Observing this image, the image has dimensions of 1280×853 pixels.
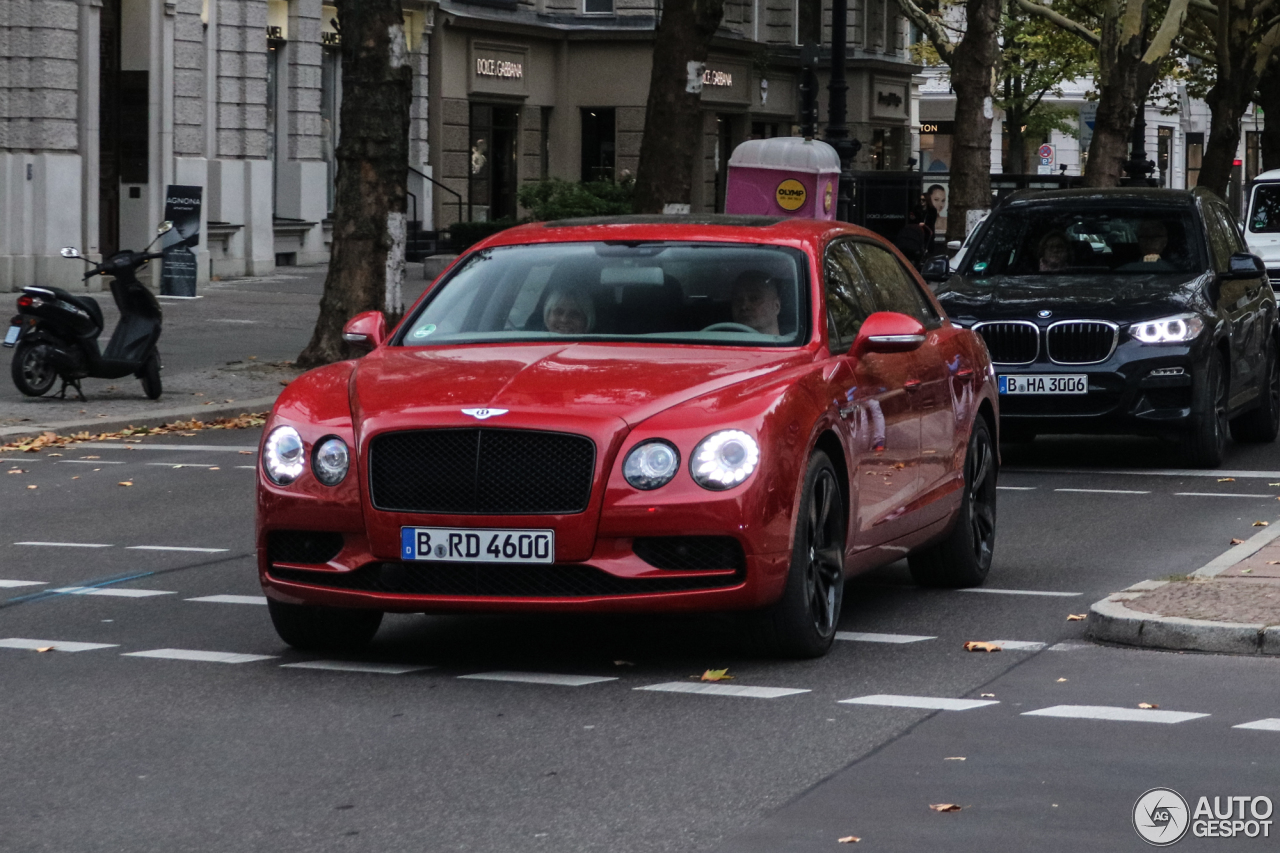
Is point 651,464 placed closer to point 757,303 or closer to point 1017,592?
point 757,303

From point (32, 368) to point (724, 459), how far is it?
11.7 m

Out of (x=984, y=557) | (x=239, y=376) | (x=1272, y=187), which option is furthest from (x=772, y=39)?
(x=984, y=557)

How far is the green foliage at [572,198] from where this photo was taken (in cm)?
3847

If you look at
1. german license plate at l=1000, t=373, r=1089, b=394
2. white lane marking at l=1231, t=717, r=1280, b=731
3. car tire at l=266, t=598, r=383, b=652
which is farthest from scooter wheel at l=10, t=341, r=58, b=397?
white lane marking at l=1231, t=717, r=1280, b=731

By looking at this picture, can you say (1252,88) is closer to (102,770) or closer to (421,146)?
(421,146)

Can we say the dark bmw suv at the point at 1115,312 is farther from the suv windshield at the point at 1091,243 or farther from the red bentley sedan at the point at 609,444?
the red bentley sedan at the point at 609,444

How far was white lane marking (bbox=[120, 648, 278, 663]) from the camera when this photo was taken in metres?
7.83

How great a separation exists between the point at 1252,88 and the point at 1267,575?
32828mm

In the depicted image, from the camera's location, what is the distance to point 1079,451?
52.1 feet

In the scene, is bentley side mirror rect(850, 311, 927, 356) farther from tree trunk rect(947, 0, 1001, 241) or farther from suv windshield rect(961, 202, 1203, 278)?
tree trunk rect(947, 0, 1001, 241)

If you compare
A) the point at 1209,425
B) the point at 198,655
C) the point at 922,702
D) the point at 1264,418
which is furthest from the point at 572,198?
the point at 922,702

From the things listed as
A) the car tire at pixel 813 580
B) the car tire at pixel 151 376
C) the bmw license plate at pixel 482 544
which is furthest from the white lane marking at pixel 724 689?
the car tire at pixel 151 376

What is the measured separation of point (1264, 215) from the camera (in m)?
26.6

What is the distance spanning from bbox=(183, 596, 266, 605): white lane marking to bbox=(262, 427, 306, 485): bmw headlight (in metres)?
1.63
